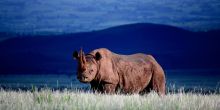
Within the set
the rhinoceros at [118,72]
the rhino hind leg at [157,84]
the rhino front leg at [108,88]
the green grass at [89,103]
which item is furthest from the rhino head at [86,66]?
the rhino hind leg at [157,84]

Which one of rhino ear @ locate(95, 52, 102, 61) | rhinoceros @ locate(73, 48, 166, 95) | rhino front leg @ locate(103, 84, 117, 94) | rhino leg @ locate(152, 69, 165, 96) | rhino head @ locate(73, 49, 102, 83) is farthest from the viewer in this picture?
rhino leg @ locate(152, 69, 165, 96)

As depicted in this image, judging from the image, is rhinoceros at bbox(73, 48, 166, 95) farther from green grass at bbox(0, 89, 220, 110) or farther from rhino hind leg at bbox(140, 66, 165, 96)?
green grass at bbox(0, 89, 220, 110)

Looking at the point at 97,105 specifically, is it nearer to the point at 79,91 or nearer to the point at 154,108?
the point at 154,108

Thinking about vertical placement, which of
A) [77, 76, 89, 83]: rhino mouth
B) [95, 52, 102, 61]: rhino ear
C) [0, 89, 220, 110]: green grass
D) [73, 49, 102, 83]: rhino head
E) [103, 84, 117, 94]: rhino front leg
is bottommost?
[0, 89, 220, 110]: green grass

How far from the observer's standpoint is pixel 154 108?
314 inches

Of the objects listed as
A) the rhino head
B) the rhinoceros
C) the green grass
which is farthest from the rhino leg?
the green grass

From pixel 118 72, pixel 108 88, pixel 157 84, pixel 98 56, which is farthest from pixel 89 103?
pixel 157 84

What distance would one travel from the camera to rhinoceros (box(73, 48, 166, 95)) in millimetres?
10344

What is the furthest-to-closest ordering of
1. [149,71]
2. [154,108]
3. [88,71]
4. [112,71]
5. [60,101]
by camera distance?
[149,71]
[112,71]
[88,71]
[60,101]
[154,108]

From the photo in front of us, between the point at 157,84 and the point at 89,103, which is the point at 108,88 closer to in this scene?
the point at 157,84

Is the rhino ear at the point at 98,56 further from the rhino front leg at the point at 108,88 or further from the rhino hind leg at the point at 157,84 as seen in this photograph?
the rhino hind leg at the point at 157,84

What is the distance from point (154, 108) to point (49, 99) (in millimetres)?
1739

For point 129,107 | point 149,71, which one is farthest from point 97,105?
point 149,71

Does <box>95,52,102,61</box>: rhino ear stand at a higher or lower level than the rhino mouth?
higher
